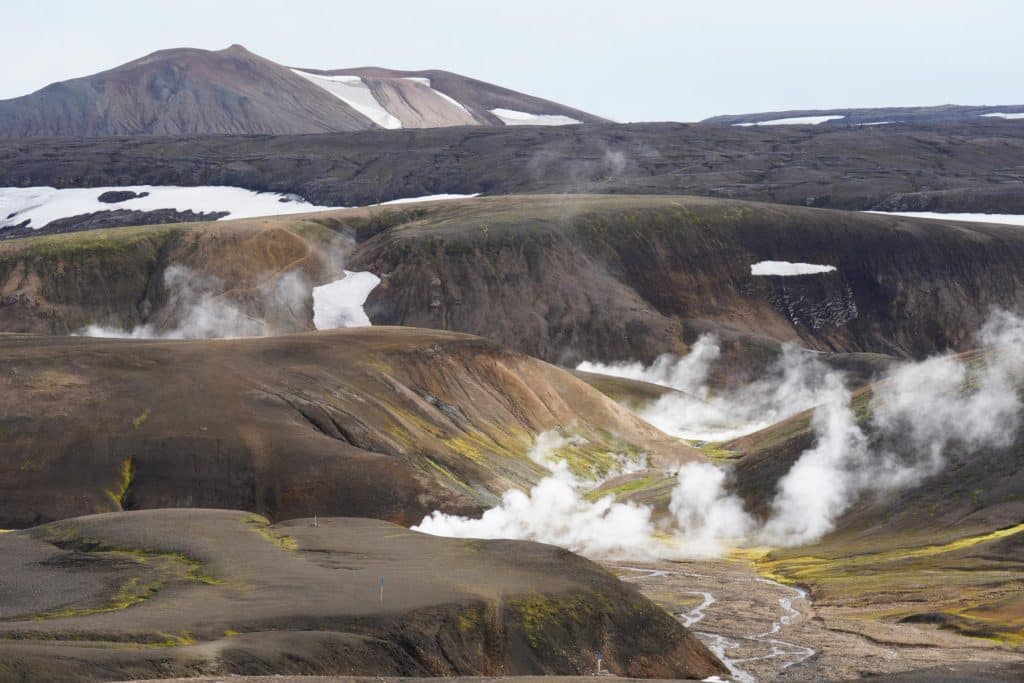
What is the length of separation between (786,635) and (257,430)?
35325 millimetres

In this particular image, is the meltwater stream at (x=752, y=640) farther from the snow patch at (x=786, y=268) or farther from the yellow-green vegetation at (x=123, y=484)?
the snow patch at (x=786, y=268)

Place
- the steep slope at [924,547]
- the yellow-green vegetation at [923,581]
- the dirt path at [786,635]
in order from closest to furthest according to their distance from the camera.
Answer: the dirt path at [786,635] < the yellow-green vegetation at [923,581] < the steep slope at [924,547]

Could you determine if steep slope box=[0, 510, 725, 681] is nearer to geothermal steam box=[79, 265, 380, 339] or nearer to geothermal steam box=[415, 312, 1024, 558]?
geothermal steam box=[415, 312, 1024, 558]

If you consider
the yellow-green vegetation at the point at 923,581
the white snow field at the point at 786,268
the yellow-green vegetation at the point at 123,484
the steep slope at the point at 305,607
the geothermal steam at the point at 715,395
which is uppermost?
the white snow field at the point at 786,268

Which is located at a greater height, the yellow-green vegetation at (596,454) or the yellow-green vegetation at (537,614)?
the yellow-green vegetation at (537,614)

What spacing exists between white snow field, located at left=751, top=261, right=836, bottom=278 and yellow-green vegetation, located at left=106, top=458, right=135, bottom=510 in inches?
4388

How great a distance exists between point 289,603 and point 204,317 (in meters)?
109

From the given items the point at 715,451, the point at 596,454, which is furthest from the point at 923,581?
the point at 715,451

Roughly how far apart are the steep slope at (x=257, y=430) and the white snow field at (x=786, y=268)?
7641 centimetres

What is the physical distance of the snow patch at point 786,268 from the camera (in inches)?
7170

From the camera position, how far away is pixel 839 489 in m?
91.1

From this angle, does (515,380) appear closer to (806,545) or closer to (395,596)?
(806,545)

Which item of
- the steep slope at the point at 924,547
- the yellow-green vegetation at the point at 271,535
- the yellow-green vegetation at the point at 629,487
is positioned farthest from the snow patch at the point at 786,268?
the yellow-green vegetation at the point at 271,535

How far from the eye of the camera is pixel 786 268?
182750mm
